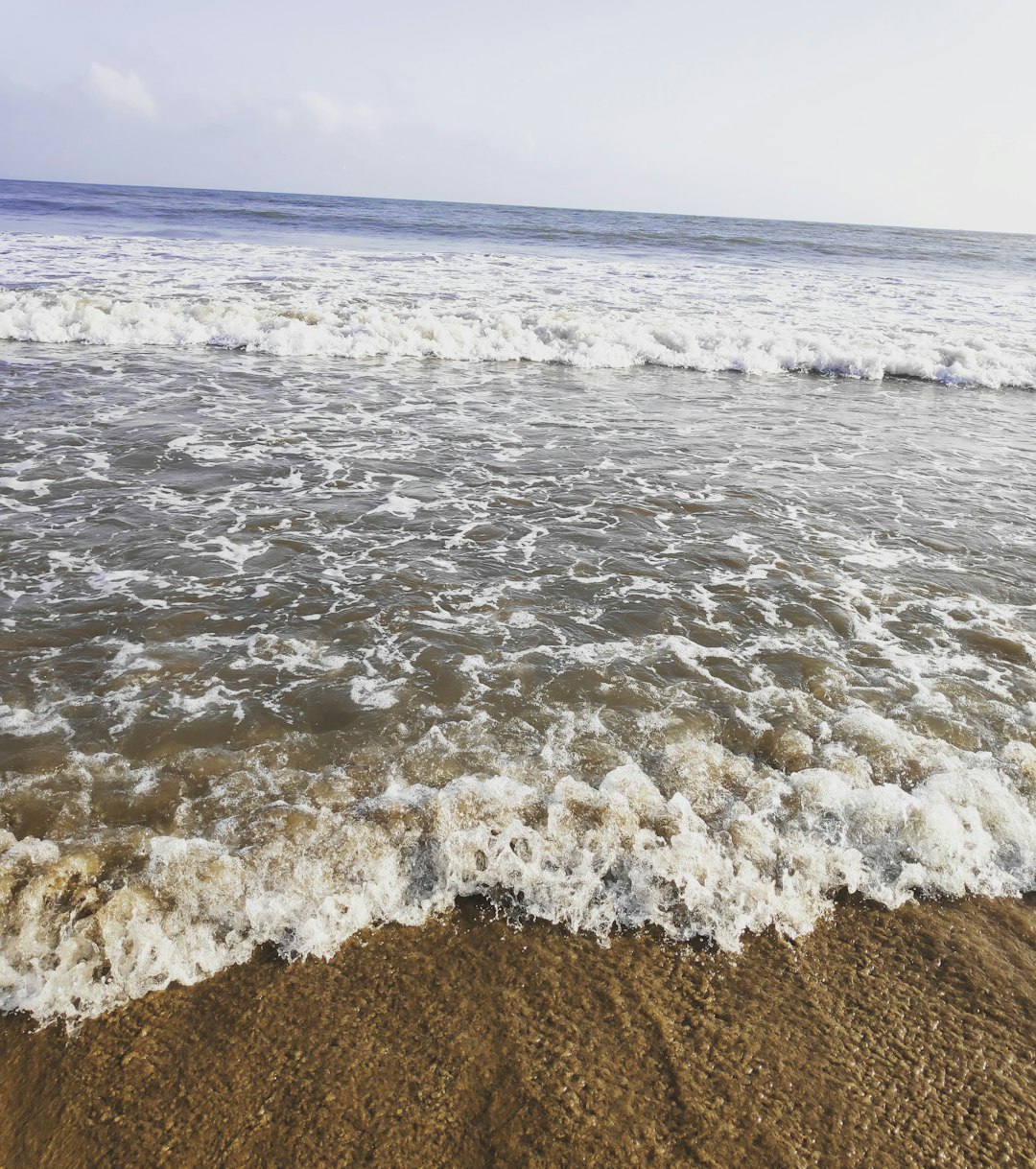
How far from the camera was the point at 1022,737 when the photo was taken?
12.0 feet

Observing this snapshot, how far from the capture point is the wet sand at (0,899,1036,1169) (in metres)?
2.05

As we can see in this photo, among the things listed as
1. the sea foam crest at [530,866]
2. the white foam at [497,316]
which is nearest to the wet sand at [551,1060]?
the sea foam crest at [530,866]

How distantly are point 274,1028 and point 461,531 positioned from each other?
3.97m

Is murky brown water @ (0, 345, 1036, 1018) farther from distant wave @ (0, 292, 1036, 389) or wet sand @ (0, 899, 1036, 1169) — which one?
distant wave @ (0, 292, 1036, 389)

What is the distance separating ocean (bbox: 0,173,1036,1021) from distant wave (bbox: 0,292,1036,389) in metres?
1.27

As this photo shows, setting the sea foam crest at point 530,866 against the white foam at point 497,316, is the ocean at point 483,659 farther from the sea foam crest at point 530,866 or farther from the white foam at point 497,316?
the white foam at point 497,316

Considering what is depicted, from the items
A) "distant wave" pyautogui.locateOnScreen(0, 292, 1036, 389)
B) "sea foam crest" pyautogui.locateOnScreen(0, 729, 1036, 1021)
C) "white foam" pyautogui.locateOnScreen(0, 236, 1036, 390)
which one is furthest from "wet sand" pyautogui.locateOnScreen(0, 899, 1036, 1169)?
"distant wave" pyautogui.locateOnScreen(0, 292, 1036, 389)

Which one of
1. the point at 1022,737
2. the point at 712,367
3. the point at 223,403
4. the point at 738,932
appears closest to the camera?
the point at 738,932

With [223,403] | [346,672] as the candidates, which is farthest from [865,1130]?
[223,403]

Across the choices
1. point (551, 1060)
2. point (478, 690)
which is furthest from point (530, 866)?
point (478, 690)

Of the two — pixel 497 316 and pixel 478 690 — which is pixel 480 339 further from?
pixel 478 690

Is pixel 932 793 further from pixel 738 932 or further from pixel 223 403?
pixel 223 403

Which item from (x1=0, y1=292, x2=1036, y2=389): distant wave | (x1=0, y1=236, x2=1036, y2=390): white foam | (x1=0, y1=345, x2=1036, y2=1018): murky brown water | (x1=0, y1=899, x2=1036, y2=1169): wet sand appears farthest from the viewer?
(x1=0, y1=236, x2=1036, y2=390): white foam

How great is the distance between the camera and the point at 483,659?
4.12 meters
